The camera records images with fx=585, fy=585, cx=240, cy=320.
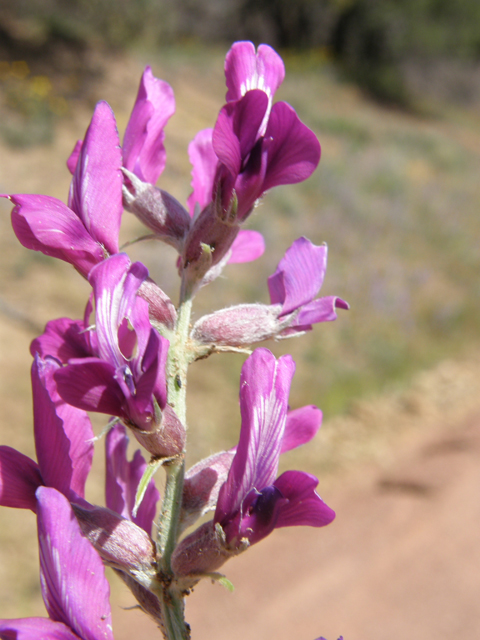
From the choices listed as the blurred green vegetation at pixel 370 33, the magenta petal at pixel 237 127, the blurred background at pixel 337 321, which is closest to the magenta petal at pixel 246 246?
the blurred background at pixel 337 321

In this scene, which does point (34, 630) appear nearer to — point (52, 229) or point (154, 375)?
point (154, 375)

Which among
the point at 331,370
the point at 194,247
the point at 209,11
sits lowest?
the point at 194,247

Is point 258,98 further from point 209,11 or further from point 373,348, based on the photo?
point 209,11

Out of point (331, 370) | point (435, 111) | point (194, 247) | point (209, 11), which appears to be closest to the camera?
point (194, 247)

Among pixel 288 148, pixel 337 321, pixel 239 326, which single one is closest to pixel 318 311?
pixel 239 326

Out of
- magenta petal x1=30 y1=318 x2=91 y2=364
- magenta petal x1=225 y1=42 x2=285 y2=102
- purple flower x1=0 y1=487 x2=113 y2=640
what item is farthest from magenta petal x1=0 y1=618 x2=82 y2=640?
magenta petal x1=225 y1=42 x2=285 y2=102

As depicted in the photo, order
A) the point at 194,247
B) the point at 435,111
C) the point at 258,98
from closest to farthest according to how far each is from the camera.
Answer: the point at 258,98 → the point at 194,247 → the point at 435,111

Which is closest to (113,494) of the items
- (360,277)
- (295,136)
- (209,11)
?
(295,136)
